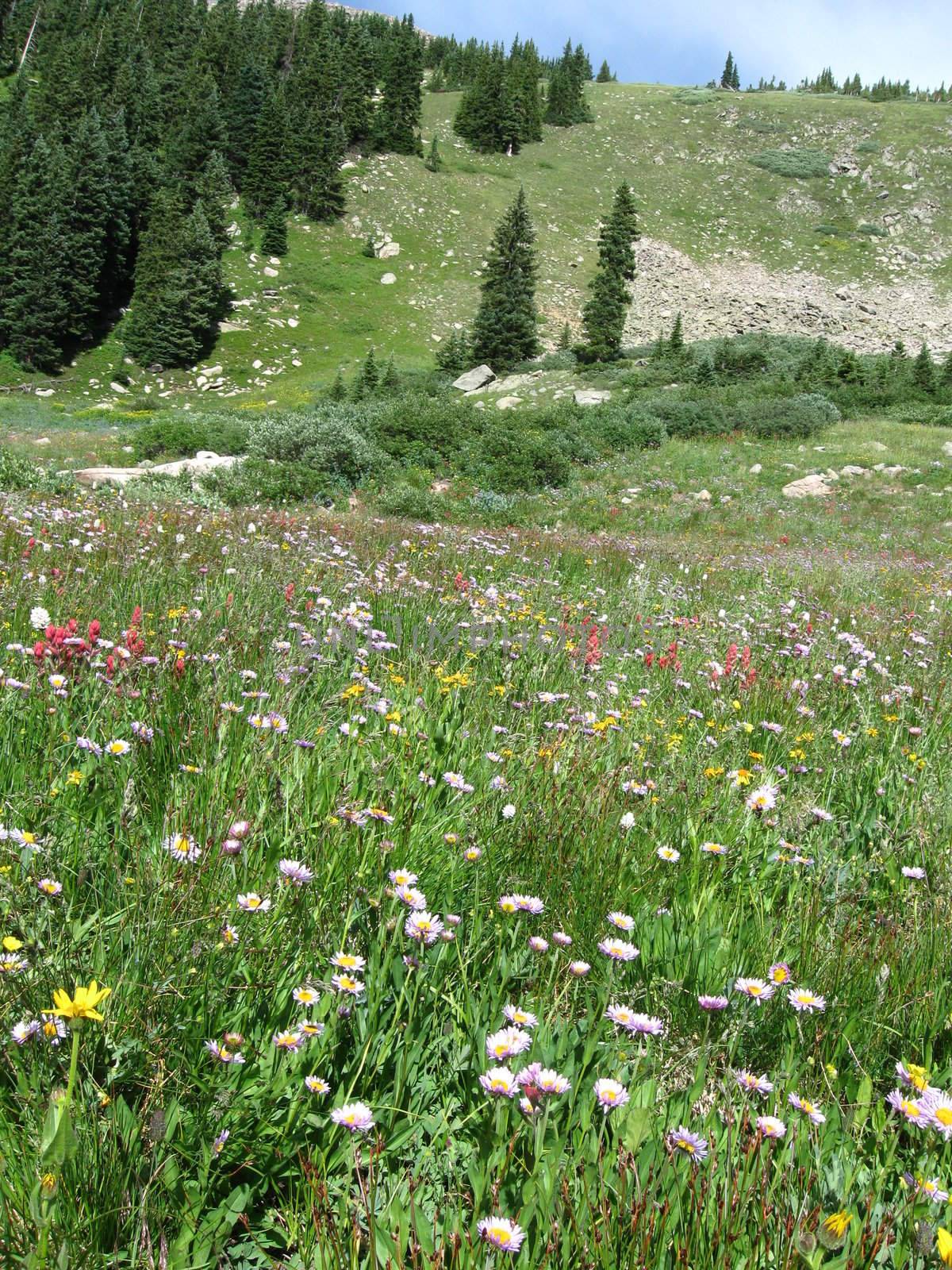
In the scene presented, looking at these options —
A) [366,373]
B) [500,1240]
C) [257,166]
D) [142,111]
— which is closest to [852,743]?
[500,1240]

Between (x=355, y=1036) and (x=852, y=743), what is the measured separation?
3147 mm

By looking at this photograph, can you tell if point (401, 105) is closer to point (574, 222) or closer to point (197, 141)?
point (574, 222)

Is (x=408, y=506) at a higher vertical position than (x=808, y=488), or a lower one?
lower

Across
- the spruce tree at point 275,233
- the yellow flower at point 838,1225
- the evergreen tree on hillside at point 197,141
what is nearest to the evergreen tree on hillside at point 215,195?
the spruce tree at point 275,233

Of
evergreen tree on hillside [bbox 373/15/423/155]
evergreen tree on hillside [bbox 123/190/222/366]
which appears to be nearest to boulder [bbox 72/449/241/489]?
evergreen tree on hillside [bbox 123/190/222/366]

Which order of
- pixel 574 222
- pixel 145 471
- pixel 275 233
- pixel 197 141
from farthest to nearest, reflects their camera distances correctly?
1. pixel 574 222
2. pixel 197 141
3. pixel 275 233
4. pixel 145 471

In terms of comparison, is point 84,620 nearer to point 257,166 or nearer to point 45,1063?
point 45,1063

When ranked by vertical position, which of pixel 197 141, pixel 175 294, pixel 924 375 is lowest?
pixel 175 294

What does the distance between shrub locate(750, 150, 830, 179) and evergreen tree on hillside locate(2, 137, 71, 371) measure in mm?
64293

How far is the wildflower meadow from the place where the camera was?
120cm

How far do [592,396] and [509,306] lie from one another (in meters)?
13.8

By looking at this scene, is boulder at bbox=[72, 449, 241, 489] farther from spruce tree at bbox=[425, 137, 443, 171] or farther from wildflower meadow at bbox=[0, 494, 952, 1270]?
spruce tree at bbox=[425, 137, 443, 171]

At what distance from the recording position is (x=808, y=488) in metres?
19.2

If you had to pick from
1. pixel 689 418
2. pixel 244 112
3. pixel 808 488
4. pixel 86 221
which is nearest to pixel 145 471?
pixel 808 488
